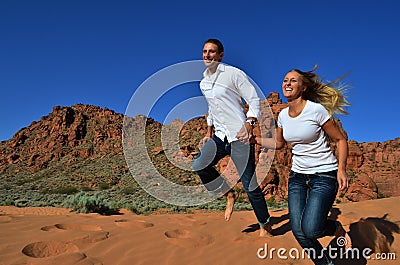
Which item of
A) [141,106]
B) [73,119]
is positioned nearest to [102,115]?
[73,119]

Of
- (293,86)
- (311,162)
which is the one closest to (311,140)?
(311,162)

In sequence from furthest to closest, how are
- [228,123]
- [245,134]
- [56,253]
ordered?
[228,123]
[245,134]
[56,253]

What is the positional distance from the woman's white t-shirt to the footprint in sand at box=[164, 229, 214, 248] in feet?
4.84

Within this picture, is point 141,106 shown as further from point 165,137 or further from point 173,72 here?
point 165,137

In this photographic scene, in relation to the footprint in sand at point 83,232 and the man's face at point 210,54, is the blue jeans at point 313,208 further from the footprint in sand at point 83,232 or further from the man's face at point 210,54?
the footprint in sand at point 83,232

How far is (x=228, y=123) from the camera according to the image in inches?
160

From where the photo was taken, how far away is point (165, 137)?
8.02m

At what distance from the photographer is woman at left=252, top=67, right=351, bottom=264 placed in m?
3.01

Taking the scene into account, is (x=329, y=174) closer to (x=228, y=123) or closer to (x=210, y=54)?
(x=228, y=123)

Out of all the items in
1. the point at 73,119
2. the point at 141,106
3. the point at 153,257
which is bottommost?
the point at 153,257

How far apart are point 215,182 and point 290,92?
1.61 m

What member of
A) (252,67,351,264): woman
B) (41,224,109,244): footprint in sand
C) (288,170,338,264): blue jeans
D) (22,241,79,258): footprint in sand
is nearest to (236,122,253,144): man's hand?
(252,67,351,264): woman

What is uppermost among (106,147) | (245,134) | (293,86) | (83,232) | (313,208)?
(106,147)

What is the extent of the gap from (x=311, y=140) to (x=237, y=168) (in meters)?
1.08
